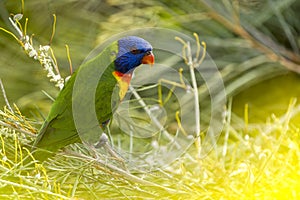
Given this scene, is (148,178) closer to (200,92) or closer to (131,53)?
(131,53)

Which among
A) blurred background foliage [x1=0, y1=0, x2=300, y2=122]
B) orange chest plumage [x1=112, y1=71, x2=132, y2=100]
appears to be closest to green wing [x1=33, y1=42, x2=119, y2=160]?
orange chest plumage [x1=112, y1=71, x2=132, y2=100]

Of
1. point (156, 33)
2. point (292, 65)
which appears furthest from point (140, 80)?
point (292, 65)

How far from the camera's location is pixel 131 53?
917 millimetres

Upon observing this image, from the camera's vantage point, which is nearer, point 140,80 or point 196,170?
point 196,170

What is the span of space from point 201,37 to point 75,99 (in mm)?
506

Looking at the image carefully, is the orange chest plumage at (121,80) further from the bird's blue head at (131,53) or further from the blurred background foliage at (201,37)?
the blurred background foliage at (201,37)

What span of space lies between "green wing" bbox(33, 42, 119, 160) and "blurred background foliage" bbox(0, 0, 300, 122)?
20 cm

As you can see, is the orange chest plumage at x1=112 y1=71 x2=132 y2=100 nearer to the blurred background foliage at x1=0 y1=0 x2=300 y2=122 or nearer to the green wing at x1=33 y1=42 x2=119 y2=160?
the green wing at x1=33 y1=42 x2=119 y2=160

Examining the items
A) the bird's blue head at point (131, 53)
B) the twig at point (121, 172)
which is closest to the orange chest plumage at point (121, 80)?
the bird's blue head at point (131, 53)

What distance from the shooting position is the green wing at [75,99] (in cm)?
85

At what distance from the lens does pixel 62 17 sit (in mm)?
1184

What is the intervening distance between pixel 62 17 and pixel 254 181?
1.71 feet

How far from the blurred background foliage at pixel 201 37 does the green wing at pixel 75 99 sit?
8.1 inches

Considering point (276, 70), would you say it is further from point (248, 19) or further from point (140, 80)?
point (140, 80)
